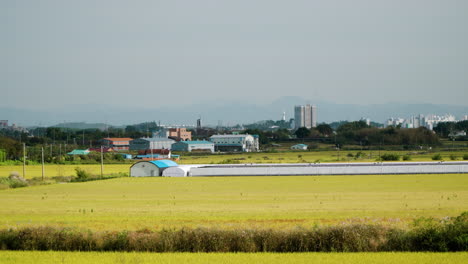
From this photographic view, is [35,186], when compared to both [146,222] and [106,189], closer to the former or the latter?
[106,189]

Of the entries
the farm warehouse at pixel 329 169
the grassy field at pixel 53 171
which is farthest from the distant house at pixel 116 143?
the farm warehouse at pixel 329 169

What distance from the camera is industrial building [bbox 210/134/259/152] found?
143400mm

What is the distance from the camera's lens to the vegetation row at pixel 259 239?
16.6 meters

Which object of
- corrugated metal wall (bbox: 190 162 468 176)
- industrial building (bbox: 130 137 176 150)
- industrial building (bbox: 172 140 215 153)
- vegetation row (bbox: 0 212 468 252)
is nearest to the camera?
vegetation row (bbox: 0 212 468 252)

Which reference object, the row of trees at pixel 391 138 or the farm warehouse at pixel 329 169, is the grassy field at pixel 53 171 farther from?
the row of trees at pixel 391 138

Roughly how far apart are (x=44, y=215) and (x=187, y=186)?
17300mm

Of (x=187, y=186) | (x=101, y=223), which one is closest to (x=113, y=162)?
(x=187, y=186)

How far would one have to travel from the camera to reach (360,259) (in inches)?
607

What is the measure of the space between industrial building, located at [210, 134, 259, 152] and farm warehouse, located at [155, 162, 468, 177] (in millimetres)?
83170

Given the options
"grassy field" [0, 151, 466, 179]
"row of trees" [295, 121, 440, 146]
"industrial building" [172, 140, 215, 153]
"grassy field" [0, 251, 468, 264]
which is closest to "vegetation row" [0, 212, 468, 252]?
"grassy field" [0, 251, 468, 264]

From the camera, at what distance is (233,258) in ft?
52.1

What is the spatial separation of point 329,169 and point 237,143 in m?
94.0

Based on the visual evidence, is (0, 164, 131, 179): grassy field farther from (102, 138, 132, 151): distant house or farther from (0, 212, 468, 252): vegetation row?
(102, 138, 132, 151): distant house

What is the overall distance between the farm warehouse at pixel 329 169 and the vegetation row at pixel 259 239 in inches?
1416
